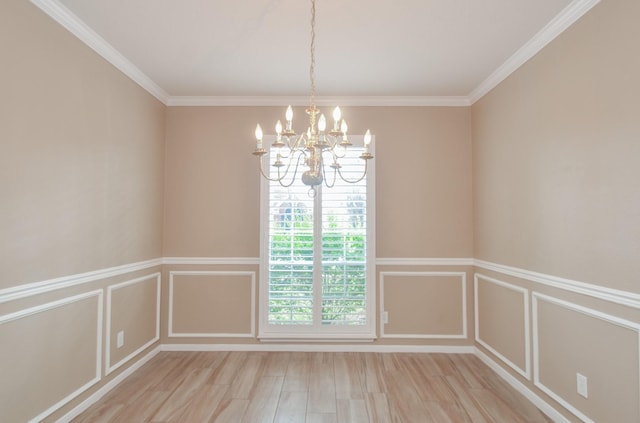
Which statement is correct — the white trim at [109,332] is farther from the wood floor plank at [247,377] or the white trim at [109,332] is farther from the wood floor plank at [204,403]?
the wood floor plank at [247,377]

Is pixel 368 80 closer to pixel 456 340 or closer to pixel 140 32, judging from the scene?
pixel 140 32

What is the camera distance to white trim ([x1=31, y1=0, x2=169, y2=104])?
2.44 meters

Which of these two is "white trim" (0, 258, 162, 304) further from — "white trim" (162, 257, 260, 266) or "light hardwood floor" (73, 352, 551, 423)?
"light hardwood floor" (73, 352, 551, 423)

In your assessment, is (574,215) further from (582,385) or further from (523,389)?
(523,389)

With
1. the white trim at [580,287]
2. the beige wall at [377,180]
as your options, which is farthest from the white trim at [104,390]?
the white trim at [580,287]

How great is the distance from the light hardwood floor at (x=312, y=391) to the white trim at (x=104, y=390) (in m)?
0.04

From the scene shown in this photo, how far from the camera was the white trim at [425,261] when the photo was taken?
13.7 feet

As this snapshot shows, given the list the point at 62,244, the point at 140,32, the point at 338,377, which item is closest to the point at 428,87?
the point at 140,32

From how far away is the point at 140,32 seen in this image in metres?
2.84

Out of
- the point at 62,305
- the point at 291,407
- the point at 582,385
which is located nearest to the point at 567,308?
the point at 582,385

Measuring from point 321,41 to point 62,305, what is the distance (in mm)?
2633

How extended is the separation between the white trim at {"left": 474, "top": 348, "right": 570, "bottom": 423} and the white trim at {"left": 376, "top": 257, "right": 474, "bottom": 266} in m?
0.91

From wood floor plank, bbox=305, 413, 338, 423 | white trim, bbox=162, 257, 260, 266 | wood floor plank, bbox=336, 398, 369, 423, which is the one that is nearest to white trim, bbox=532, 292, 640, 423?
wood floor plank, bbox=336, 398, 369, 423

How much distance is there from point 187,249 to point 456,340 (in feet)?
10.1
